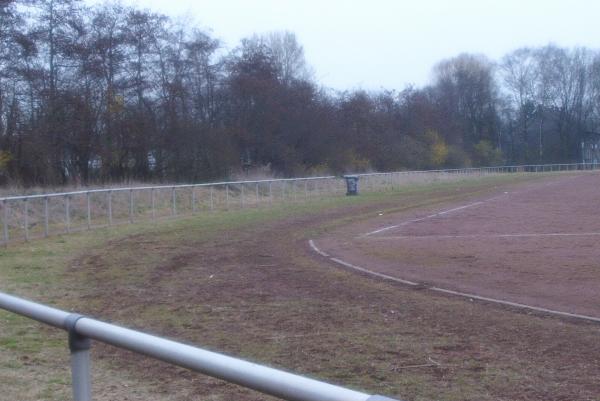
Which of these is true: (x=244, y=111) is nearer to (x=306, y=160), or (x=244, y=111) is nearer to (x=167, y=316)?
(x=306, y=160)

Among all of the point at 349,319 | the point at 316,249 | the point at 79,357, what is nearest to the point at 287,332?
the point at 349,319

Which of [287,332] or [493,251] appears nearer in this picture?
[287,332]

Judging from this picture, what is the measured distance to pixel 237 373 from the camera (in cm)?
269

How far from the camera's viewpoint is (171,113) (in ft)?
177

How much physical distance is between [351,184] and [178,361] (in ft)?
140

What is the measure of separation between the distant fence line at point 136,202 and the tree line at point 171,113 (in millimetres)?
8776

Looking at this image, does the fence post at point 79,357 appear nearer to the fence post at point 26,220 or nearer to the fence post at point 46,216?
the fence post at point 26,220

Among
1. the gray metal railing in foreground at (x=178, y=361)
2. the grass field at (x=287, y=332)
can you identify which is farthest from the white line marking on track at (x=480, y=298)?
the gray metal railing in foreground at (x=178, y=361)

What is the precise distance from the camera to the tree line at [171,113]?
41.7m

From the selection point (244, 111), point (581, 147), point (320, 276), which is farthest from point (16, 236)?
point (581, 147)

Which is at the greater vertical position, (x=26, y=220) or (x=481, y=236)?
(x=26, y=220)

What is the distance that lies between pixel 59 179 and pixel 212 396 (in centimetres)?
3788

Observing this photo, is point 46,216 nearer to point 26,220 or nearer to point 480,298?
point 26,220

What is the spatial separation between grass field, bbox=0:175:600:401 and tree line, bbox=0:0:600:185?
24.5 m
